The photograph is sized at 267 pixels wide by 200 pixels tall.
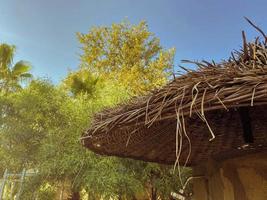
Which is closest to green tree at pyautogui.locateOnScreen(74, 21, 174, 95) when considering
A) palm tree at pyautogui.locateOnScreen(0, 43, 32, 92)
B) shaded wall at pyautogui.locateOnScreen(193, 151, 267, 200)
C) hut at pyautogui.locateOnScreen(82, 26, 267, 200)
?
palm tree at pyautogui.locateOnScreen(0, 43, 32, 92)

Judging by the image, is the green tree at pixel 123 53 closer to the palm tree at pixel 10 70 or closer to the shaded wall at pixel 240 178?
the palm tree at pixel 10 70

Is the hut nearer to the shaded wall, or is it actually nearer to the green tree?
the shaded wall

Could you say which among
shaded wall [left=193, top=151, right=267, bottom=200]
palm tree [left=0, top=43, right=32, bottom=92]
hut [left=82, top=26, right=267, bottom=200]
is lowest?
shaded wall [left=193, top=151, right=267, bottom=200]

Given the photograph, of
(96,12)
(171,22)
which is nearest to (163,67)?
(171,22)

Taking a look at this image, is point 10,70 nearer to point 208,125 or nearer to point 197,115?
point 197,115

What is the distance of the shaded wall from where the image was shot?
7.88 feet

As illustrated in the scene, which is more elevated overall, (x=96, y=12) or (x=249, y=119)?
(x=96, y=12)

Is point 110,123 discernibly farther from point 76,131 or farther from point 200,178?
point 76,131

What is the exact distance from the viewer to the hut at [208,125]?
Answer: 156 centimetres

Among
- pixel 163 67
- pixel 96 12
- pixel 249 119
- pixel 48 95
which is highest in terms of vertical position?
pixel 96 12

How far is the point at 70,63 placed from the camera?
479 inches

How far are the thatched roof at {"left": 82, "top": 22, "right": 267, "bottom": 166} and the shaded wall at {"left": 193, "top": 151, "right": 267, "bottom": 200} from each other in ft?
0.25

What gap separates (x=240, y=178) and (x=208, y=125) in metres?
1.17

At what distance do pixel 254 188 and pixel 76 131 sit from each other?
17.0 ft
